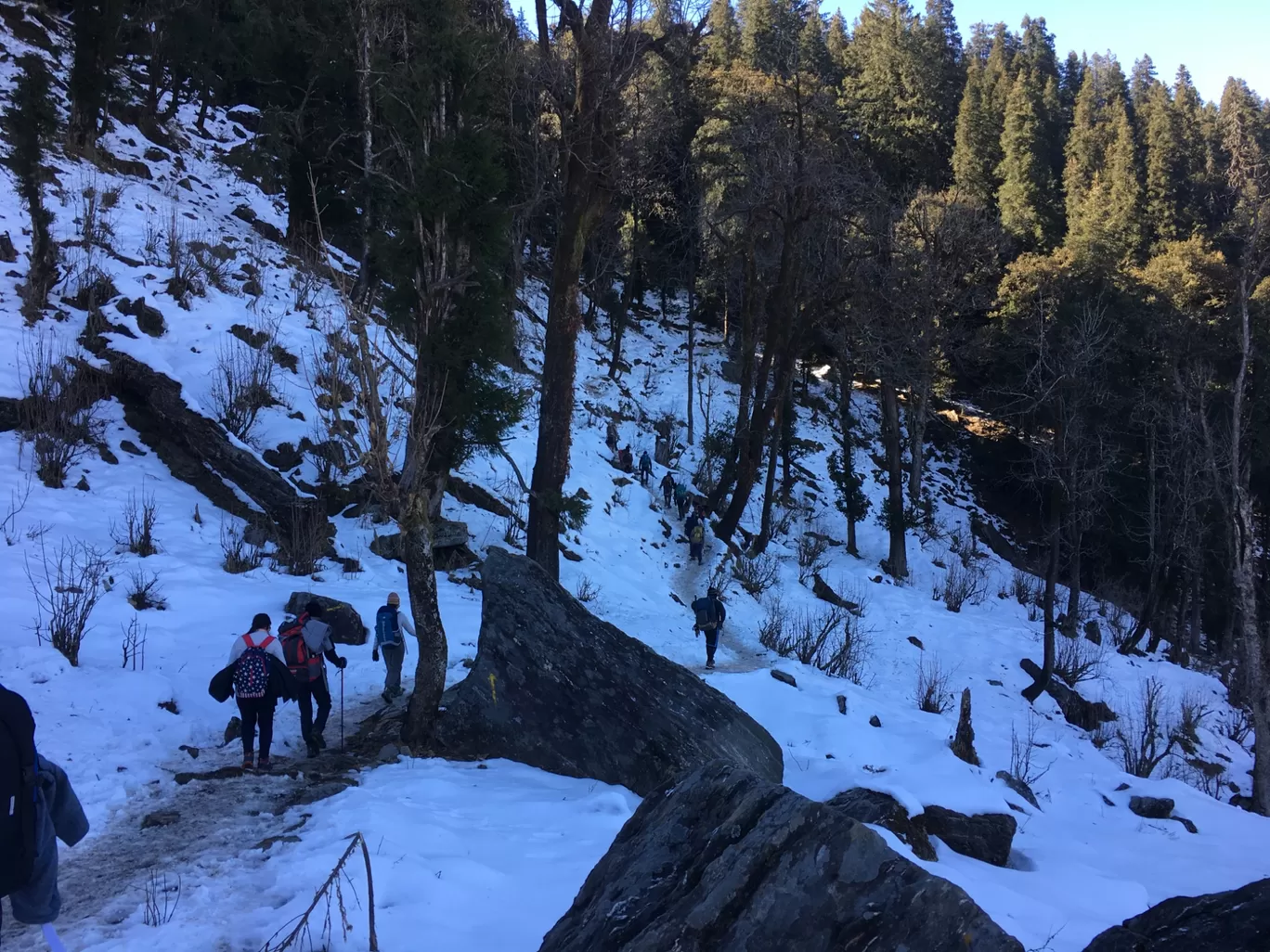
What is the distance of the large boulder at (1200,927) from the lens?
393 cm

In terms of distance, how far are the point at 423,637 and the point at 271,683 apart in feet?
4.45

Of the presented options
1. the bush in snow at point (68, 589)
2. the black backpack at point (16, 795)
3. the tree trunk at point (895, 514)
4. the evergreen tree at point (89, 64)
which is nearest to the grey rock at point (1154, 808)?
the black backpack at point (16, 795)

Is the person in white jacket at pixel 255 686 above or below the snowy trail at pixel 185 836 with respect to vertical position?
above

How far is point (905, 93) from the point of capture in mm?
38188

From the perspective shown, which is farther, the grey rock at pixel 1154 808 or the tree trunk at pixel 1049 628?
the tree trunk at pixel 1049 628

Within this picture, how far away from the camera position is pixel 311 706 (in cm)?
737

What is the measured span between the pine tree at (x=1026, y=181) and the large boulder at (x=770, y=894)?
35878 mm

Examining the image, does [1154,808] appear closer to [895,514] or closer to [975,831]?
[975,831]

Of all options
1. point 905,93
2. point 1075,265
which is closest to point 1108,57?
point 905,93

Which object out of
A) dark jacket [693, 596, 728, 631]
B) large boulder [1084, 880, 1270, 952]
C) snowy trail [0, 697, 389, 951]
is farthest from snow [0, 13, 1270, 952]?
dark jacket [693, 596, 728, 631]

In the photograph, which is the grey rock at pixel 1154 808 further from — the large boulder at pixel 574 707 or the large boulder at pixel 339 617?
the large boulder at pixel 339 617

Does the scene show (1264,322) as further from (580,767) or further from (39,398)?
(39,398)

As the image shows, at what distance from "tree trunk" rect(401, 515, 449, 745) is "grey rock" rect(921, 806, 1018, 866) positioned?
14.9 feet

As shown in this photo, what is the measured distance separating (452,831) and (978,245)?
23743mm
